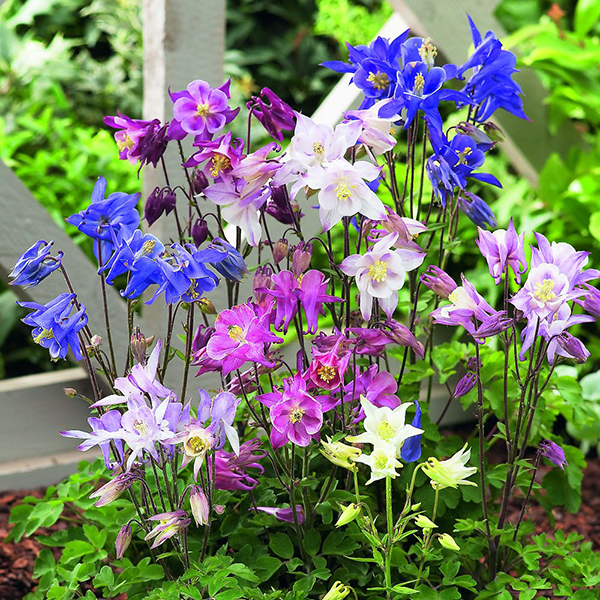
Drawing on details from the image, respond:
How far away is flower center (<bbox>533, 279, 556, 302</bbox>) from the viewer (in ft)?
4.12

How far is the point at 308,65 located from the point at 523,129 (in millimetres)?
1934

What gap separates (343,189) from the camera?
4.12 feet

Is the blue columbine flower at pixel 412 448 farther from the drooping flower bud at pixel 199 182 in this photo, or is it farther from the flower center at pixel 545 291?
the drooping flower bud at pixel 199 182

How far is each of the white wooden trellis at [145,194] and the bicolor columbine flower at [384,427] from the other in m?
1.16

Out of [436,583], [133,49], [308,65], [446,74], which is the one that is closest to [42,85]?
[133,49]

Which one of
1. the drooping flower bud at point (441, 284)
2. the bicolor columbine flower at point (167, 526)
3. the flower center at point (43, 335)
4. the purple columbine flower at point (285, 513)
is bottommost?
the purple columbine flower at point (285, 513)

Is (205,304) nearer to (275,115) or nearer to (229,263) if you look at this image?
(229,263)

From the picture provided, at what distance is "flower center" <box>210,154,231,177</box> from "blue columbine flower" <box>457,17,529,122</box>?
0.47m

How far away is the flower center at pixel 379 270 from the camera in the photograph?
131cm

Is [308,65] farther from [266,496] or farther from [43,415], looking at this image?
[266,496]

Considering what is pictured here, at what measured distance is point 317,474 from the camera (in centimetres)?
163

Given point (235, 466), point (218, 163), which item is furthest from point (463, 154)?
point (235, 466)

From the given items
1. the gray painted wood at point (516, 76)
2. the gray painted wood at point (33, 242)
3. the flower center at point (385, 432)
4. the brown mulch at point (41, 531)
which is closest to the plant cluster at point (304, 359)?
the flower center at point (385, 432)

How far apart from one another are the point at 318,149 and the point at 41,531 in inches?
52.5
